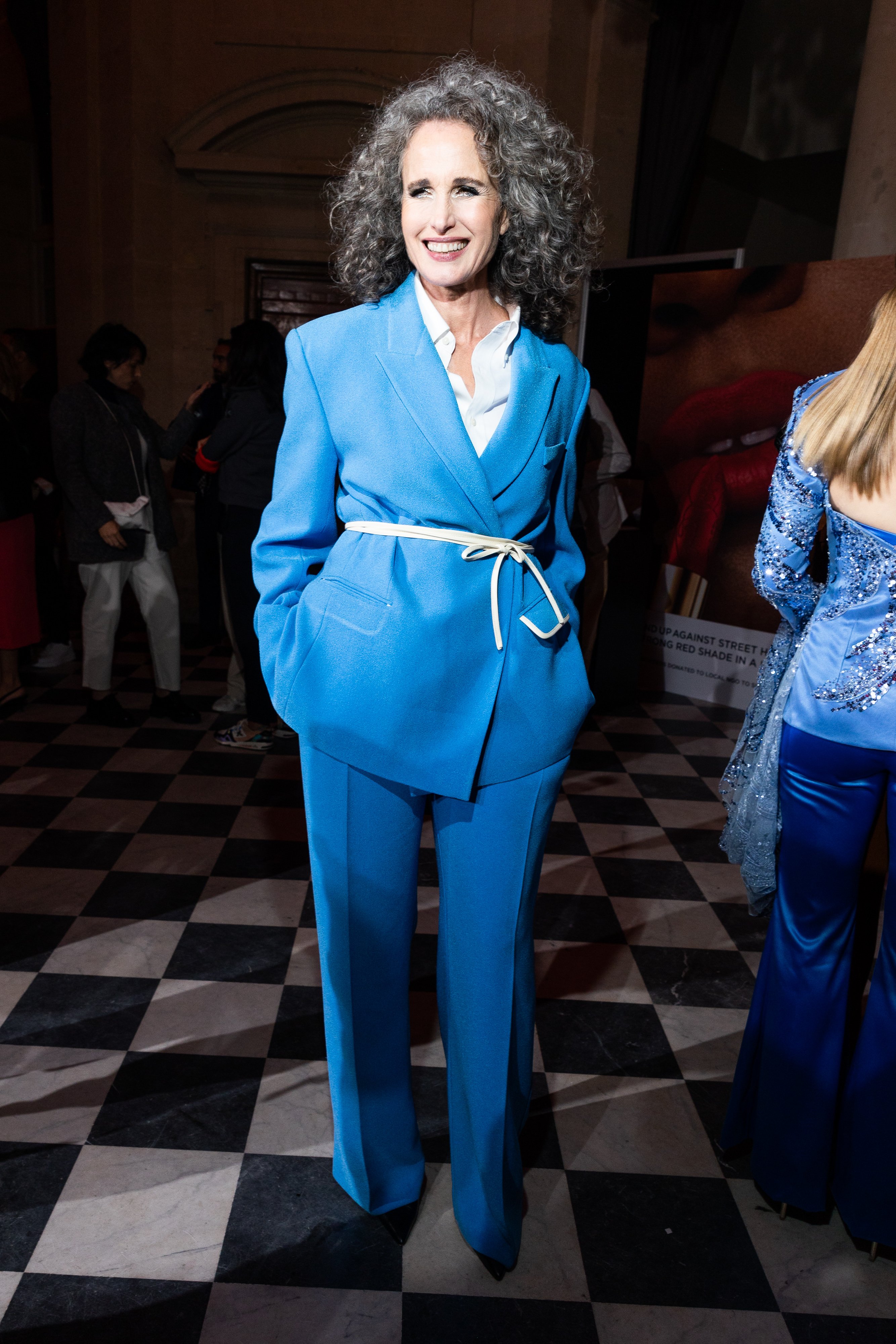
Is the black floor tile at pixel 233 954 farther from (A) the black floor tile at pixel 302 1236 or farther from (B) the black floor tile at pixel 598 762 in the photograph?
(B) the black floor tile at pixel 598 762

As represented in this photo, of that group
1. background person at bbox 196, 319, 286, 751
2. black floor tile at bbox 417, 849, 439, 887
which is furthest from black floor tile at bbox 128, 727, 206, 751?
black floor tile at bbox 417, 849, 439, 887

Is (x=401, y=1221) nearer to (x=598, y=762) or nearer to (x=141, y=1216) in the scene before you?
(x=141, y=1216)

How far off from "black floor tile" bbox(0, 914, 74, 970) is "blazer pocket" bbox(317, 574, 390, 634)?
1.78 meters

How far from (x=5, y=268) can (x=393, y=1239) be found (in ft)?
38.6

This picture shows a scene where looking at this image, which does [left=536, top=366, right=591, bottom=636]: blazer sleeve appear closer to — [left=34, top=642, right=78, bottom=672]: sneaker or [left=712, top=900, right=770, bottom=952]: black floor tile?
[left=712, top=900, right=770, bottom=952]: black floor tile

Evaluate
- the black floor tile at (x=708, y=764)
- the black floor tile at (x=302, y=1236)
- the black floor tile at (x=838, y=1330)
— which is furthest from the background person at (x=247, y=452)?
the black floor tile at (x=838, y=1330)

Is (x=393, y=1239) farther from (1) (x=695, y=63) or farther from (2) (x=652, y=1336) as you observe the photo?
(1) (x=695, y=63)

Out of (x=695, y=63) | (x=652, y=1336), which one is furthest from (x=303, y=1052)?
(x=695, y=63)

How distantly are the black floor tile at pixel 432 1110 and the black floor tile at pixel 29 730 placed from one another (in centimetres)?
290

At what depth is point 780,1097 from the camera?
6.42 ft

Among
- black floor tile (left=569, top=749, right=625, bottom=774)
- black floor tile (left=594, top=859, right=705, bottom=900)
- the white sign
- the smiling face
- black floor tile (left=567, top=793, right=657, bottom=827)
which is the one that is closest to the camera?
the smiling face

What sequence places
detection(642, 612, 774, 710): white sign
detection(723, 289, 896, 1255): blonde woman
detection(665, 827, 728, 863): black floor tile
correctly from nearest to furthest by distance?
detection(723, 289, 896, 1255): blonde woman → detection(665, 827, 728, 863): black floor tile → detection(642, 612, 774, 710): white sign

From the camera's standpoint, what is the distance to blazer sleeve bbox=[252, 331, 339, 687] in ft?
5.05

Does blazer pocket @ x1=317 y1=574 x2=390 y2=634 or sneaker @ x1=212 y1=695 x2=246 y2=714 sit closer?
blazer pocket @ x1=317 y1=574 x2=390 y2=634
